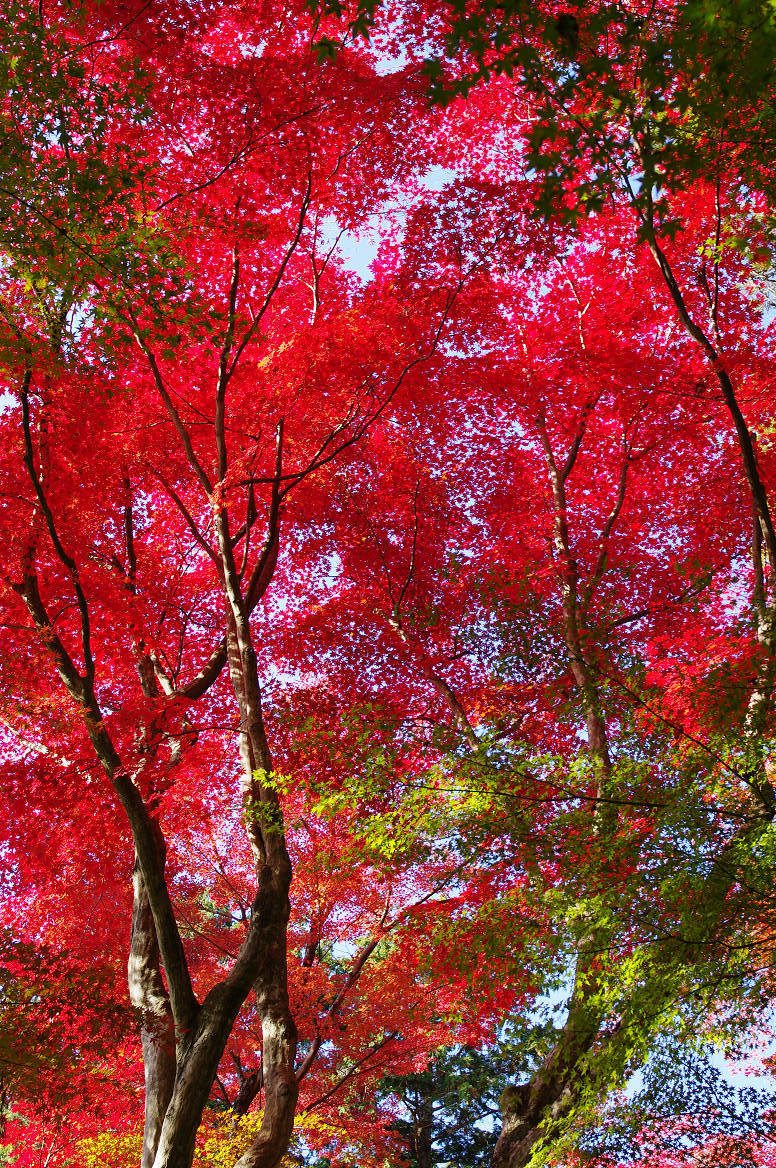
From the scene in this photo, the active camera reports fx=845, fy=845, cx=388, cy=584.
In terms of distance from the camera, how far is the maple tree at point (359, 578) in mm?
6465

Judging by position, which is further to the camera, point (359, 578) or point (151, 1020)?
point (359, 578)

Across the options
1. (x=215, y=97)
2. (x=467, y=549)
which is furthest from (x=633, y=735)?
(x=215, y=97)

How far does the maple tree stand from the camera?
255 inches

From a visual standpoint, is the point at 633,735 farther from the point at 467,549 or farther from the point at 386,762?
the point at 467,549

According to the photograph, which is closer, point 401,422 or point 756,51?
point 756,51

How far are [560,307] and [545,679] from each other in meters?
6.81

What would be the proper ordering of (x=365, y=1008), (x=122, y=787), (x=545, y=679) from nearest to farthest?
(x=122, y=787) < (x=545, y=679) < (x=365, y=1008)

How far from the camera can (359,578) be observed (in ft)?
48.0

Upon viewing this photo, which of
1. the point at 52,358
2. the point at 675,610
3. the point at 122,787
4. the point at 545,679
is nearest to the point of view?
the point at 52,358

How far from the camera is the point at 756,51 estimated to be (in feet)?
9.64

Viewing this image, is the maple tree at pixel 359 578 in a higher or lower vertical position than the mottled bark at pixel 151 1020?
higher

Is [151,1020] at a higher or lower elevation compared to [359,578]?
lower

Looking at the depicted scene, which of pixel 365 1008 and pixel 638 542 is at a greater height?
pixel 638 542

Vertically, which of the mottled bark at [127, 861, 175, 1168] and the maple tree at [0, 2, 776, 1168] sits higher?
the maple tree at [0, 2, 776, 1168]
